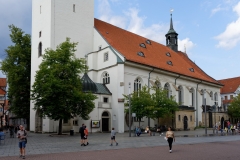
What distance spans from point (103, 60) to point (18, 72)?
13.1 m

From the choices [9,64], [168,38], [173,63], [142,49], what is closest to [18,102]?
[9,64]

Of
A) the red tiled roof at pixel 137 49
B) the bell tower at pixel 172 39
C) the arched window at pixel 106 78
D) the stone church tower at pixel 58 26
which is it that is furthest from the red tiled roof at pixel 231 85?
the stone church tower at pixel 58 26

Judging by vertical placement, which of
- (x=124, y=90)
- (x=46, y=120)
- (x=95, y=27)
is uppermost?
(x=95, y=27)

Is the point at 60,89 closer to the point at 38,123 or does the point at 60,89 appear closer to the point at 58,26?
the point at 58,26

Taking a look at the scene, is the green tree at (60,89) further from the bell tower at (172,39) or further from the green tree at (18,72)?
the bell tower at (172,39)

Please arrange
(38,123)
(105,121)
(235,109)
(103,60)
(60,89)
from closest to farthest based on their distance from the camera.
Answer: (60,89) → (105,121) → (103,60) → (38,123) → (235,109)

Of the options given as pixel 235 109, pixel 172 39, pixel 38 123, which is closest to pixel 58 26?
pixel 38 123

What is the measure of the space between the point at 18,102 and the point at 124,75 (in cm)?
1657

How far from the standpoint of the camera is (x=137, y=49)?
139 ft

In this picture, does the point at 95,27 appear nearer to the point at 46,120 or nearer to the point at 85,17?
the point at 85,17

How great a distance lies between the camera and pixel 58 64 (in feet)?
94.2

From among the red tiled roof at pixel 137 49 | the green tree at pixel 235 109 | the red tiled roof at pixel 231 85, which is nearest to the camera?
the red tiled roof at pixel 137 49

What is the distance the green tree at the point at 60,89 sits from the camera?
90.3 feet

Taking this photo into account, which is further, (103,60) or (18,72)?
(18,72)
